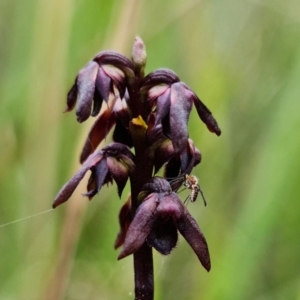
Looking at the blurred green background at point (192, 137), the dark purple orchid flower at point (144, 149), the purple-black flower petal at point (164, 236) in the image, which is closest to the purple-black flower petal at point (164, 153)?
the dark purple orchid flower at point (144, 149)

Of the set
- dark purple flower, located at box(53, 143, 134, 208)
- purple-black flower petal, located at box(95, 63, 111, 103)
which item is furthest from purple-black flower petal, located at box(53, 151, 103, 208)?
purple-black flower petal, located at box(95, 63, 111, 103)

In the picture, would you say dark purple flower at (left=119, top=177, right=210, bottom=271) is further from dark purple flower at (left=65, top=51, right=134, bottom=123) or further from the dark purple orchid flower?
dark purple flower at (left=65, top=51, right=134, bottom=123)

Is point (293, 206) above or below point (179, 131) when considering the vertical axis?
below

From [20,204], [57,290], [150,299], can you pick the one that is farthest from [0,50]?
[150,299]

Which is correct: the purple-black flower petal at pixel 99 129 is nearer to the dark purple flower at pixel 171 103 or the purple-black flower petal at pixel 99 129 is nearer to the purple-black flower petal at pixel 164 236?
the dark purple flower at pixel 171 103

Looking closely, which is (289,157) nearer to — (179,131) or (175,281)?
(175,281)
